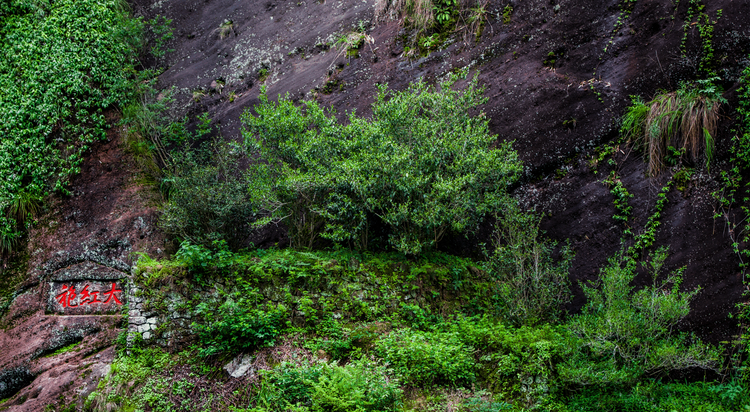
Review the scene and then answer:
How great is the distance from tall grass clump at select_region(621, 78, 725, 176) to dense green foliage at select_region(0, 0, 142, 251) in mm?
10867

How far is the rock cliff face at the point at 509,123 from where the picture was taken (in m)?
6.70

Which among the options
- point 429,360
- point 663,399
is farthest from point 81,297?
point 663,399

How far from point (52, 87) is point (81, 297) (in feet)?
16.5

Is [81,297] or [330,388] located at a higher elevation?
[81,297]

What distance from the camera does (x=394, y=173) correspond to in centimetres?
688

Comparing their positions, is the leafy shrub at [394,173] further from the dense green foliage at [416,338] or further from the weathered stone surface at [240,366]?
the weathered stone surface at [240,366]

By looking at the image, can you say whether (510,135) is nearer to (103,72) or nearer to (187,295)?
(187,295)

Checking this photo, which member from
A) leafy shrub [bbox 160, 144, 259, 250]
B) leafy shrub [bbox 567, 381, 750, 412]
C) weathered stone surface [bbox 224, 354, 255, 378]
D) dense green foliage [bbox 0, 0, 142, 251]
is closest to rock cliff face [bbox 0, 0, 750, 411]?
dense green foliage [bbox 0, 0, 142, 251]

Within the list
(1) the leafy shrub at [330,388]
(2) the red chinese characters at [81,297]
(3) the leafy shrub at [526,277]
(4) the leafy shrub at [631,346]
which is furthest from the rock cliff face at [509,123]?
(1) the leafy shrub at [330,388]

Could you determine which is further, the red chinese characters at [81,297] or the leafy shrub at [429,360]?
the red chinese characters at [81,297]

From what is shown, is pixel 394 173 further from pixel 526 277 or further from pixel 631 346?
pixel 631 346

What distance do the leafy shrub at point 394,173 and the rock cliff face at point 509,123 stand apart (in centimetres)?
119

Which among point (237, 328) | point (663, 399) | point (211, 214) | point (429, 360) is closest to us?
point (663, 399)

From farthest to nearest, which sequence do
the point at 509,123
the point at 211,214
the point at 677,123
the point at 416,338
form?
the point at 509,123 < the point at 211,214 < the point at 677,123 < the point at 416,338
